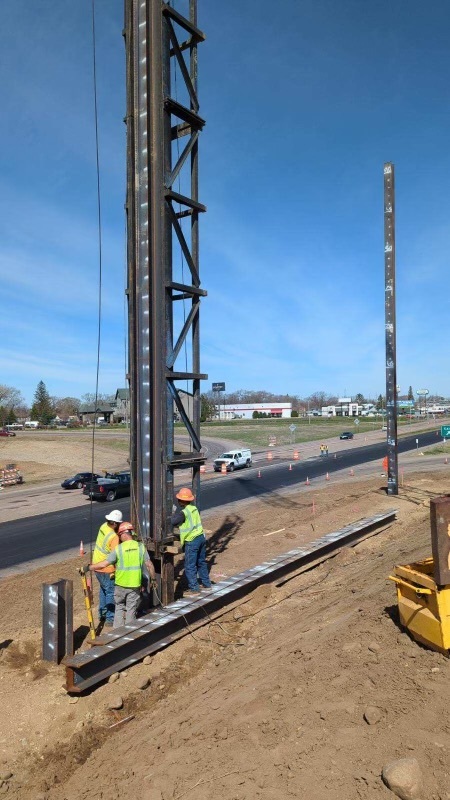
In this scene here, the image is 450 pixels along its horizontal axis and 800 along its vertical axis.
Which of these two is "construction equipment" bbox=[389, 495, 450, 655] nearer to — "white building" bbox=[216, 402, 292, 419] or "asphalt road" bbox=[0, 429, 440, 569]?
"asphalt road" bbox=[0, 429, 440, 569]

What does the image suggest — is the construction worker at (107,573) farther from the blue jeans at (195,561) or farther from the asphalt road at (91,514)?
the asphalt road at (91,514)

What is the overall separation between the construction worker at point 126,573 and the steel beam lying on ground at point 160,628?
0.84 ft

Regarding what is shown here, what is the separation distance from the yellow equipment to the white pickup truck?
34225mm

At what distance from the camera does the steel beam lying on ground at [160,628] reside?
6316mm

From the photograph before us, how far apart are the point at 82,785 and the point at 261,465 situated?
40070mm

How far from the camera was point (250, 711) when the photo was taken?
5316mm

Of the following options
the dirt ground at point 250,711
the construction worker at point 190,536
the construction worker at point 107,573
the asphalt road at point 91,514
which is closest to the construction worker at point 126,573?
the construction worker at point 107,573

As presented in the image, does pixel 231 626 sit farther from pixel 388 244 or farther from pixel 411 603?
pixel 388 244

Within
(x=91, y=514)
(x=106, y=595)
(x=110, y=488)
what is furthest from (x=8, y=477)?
(x=106, y=595)

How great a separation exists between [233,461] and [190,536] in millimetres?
32492

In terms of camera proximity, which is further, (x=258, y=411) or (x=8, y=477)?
(x=258, y=411)

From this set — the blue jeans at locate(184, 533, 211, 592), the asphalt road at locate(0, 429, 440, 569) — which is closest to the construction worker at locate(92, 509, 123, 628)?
the blue jeans at locate(184, 533, 211, 592)

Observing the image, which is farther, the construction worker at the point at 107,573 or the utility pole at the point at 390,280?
the utility pole at the point at 390,280

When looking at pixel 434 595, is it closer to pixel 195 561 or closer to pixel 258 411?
pixel 195 561
